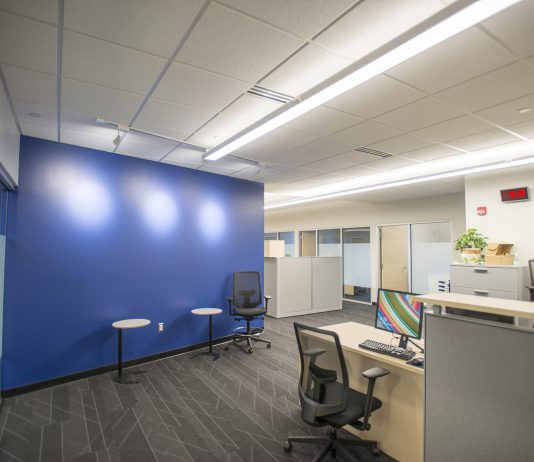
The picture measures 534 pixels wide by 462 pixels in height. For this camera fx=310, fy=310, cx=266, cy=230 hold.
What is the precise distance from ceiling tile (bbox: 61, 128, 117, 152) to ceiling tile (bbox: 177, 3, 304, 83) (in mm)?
1720

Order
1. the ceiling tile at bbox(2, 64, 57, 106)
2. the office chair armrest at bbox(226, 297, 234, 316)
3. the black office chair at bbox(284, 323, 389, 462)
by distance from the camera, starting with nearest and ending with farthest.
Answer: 1. the black office chair at bbox(284, 323, 389, 462)
2. the ceiling tile at bbox(2, 64, 57, 106)
3. the office chair armrest at bbox(226, 297, 234, 316)

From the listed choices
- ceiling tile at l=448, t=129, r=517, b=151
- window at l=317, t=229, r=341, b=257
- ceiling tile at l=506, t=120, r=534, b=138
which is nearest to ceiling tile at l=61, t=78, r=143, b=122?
ceiling tile at l=448, t=129, r=517, b=151

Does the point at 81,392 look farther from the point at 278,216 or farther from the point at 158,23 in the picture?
the point at 278,216

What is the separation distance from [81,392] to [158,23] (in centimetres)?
321

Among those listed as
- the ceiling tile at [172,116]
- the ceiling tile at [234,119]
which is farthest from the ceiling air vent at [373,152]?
the ceiling tile at [172,116]

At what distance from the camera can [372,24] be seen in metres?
1.60

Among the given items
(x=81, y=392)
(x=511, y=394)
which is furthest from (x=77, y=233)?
(x=511, y=394)

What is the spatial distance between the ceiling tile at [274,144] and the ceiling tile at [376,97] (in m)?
0.66

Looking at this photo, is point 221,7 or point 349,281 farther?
point 349,281

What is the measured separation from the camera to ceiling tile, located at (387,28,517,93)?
66.9 inches

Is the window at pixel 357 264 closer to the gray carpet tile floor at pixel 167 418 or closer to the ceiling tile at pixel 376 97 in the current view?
Answer: the gray carpet tile floor at pixel 167 418

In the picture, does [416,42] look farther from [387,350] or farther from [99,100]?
[99,100]

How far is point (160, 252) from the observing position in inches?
157

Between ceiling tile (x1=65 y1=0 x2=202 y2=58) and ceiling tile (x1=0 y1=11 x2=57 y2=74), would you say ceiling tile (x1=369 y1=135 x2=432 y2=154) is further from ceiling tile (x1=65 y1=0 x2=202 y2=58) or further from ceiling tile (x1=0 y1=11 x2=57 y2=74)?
ceiling tile (x1=0 y1=11 x2=57 y2=74)
